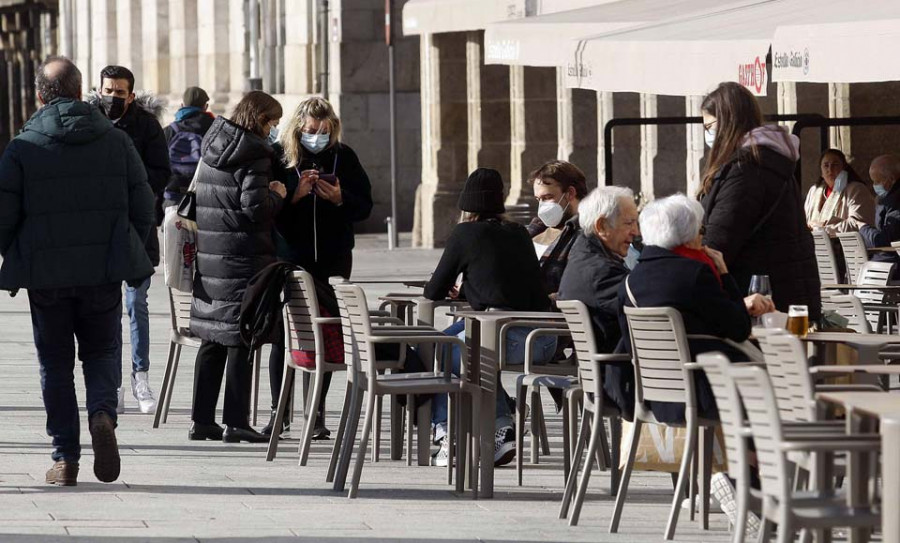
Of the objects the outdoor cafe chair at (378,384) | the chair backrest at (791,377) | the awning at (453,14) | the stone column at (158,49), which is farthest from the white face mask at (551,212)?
the stone column at (158,49)

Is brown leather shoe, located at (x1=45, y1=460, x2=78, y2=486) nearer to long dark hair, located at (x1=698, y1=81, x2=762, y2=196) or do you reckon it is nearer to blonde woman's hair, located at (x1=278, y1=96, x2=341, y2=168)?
blonde woman's hair, located at (x1=278, y1=96, x2=341, y2=168)

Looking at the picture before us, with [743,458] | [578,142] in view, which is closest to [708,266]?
[743,458]

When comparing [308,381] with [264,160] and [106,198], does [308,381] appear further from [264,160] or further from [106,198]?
[106,198]

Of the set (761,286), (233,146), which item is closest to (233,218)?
(233,146)

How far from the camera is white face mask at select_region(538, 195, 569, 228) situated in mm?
10586

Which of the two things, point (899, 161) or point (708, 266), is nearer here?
point (708, 266)

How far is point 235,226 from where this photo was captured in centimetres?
1073

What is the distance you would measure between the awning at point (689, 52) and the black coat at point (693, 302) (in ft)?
8.88

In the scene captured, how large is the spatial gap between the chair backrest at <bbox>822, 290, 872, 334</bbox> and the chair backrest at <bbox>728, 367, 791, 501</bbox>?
12.8ft

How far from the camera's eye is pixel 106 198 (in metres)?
9.30

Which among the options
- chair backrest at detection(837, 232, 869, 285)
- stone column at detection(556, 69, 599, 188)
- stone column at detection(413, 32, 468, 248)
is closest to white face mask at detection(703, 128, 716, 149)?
chair backrest at detection(837, 232, 869, 285)

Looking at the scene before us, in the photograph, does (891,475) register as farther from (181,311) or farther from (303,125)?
(181,311)

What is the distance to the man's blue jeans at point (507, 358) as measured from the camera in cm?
990

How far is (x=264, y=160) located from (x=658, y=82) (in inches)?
81.2
